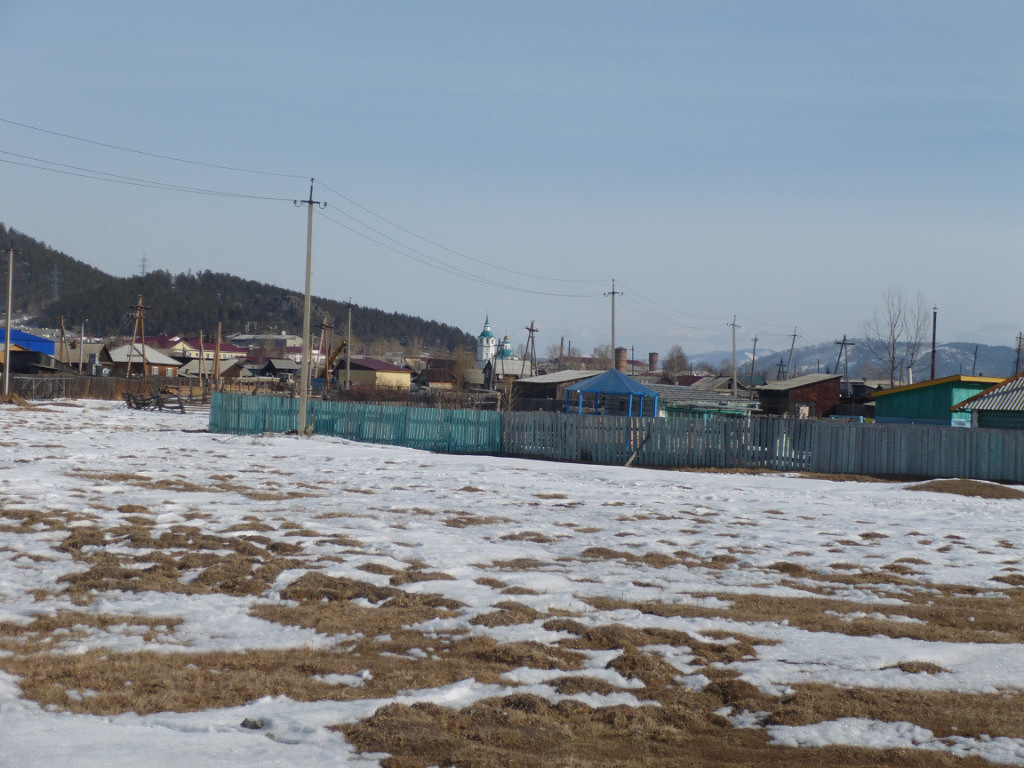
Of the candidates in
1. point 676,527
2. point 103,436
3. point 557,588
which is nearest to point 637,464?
point 676,527

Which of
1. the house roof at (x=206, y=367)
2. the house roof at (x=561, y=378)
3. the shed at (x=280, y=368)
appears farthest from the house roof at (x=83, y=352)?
the house roof at (x=561, y=378)

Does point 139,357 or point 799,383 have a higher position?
point 139,357

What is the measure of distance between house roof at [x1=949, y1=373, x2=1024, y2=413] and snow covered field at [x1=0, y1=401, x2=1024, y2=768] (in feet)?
50.3

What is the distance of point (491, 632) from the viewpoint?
760cm

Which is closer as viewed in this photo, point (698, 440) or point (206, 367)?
point (698, 440)

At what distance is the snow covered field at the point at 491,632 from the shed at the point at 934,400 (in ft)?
68.7

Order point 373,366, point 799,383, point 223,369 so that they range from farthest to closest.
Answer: point 223,369
point 373,366
point 799,383

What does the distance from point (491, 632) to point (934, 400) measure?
3298cm

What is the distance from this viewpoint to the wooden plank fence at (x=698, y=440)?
82.8 ft

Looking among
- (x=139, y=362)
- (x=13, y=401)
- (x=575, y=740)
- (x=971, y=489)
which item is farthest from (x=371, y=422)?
(x=139, y=362)

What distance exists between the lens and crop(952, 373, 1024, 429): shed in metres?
29.1

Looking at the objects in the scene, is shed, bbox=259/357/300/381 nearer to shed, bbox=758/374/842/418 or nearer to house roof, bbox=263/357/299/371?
house roof, bbox=263/357/299/371

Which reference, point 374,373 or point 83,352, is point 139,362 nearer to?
point 83,352

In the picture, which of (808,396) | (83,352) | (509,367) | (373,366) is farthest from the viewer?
(83,352)
